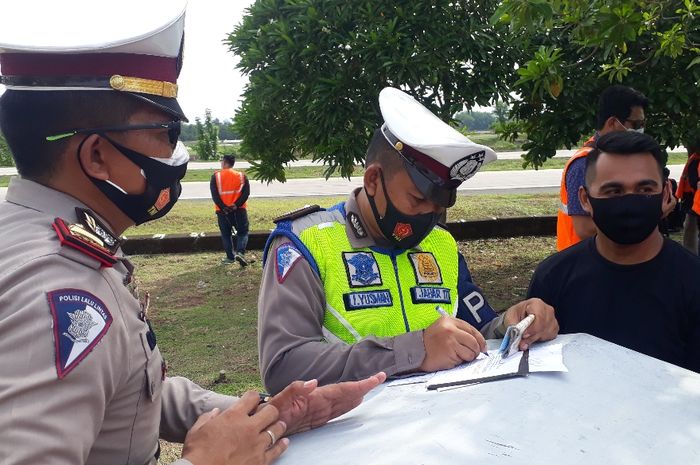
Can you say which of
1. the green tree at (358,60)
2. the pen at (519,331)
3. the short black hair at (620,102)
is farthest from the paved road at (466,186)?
the pen at (519,331)

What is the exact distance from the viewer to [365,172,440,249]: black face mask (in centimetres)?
207

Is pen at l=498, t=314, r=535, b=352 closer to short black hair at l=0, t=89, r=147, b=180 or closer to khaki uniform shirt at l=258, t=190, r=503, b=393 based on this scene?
khaki uniform shirt at l=258, t=190, r=503, b=393

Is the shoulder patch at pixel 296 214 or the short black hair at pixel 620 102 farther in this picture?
the short black hair at pixel 620 102

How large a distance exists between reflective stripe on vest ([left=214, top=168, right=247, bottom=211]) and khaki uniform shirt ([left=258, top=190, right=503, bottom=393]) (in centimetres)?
738

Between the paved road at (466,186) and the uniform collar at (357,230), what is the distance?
14.8m

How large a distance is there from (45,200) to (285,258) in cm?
79

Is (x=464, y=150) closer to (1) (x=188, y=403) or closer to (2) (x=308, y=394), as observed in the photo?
(2) (x=308, y=394)

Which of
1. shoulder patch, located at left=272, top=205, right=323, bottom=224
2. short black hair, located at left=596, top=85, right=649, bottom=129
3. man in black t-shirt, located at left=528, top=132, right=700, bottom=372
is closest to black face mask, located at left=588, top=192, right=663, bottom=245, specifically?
man in black t-shirt, located at left=528, top=132, right=700, bottom=372

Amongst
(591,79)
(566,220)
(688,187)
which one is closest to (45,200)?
(566,220)

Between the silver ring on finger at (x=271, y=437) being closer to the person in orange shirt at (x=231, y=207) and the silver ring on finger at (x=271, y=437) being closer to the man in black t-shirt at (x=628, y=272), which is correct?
the man in black t-shirt at (x=628, y=272)

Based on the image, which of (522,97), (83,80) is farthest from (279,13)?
(83,80)

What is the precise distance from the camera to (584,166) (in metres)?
3.42

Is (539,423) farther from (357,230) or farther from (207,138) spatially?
(207,138)

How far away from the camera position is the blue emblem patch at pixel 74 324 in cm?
104
